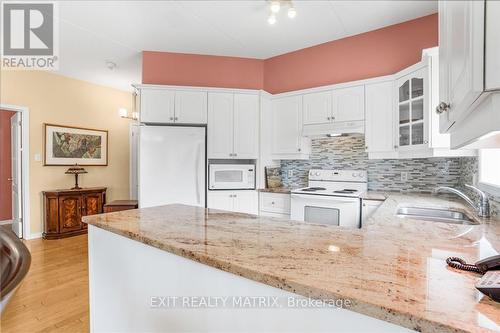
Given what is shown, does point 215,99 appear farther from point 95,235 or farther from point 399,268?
point 399,268

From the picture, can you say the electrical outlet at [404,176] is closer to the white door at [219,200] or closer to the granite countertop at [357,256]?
the granite countertop at [357,256]

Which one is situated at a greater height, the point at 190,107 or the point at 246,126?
the point at 190,107

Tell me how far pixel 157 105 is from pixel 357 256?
2958mm

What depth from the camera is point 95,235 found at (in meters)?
1.40

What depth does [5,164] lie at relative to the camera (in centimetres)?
464

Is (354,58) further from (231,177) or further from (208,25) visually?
(231,177)

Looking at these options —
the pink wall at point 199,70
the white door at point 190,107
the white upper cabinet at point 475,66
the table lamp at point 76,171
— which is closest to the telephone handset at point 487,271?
the white upper cabinet at point 475,66

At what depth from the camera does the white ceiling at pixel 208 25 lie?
8.13ft

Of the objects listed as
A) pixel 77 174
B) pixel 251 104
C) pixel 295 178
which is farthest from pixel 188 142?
pixel 77 174

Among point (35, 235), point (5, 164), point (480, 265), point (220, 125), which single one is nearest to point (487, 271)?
point (480, 265)

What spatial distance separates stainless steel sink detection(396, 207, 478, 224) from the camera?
71.0 inches

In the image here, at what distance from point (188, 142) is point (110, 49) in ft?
5.51

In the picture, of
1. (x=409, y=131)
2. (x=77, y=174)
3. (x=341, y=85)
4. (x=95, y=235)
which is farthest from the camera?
(x=77, y=174)

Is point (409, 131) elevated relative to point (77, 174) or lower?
elevated
